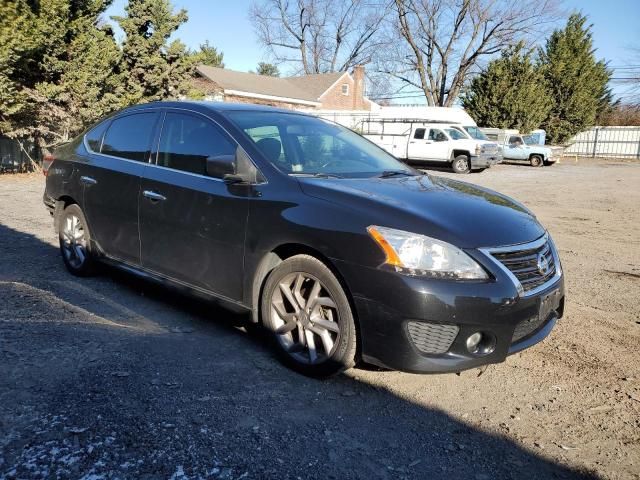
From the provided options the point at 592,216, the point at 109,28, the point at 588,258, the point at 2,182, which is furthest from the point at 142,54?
the point at 588,258

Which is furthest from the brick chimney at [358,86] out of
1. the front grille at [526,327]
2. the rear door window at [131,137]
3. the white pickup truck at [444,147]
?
the front grille at [526,327]

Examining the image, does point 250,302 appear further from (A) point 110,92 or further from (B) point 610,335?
(A) point 110,92

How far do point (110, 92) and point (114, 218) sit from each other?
1419 centimetres

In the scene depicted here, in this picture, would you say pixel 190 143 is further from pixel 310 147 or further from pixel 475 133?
pixel 475 133

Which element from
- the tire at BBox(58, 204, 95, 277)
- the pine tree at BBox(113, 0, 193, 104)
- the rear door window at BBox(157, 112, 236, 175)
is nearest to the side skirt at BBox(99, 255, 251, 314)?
the tire at BBox(58, 204, 95, 277)

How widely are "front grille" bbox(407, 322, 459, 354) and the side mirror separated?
1601 mm

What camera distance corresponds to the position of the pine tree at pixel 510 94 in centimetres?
3412

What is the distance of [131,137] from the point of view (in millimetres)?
4844

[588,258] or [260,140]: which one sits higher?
[260,140]

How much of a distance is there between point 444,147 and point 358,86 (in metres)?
26.6

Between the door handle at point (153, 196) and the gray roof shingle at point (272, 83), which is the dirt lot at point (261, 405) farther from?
the gray roof shingle at point (272, 83)

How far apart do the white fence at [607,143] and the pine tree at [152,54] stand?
3141cm

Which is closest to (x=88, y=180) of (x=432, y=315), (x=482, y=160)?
(x=432, y=315)

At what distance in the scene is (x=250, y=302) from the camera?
12.1 feet
